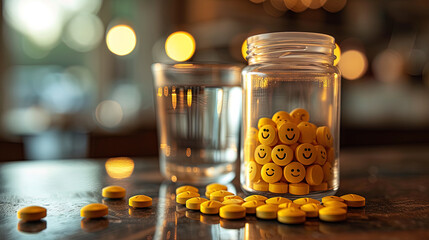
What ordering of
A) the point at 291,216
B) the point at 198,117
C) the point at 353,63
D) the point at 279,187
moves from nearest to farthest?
1. the point at 291,216
2. the point at 279,187
3. the point at 198,117
4. the point at 353,63

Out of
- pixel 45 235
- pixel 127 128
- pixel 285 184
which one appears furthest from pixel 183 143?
pixel 127 128

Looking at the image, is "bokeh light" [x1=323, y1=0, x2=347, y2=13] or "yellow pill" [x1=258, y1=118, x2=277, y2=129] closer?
"yellow pill" [x1=258, y1=118, x2=277, y2=129]

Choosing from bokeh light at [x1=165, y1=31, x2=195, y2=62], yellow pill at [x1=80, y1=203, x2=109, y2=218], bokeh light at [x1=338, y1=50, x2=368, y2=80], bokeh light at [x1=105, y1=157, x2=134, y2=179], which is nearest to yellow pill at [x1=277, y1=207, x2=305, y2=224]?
yellow pill at [x1=80, y1=203, x2=109, y2=218]

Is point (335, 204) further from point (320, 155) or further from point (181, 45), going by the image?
point (181, 45)

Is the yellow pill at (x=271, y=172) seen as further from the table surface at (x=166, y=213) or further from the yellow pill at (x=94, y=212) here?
the yellow pill at (x=94, y=212)

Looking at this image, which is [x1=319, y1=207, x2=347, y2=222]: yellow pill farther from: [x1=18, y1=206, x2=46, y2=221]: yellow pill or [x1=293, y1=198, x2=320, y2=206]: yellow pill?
[x1=18, y1=206, x2=46, y2=221]: yellow pill

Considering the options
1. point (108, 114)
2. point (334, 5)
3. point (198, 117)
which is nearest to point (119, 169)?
point (198, 117)
